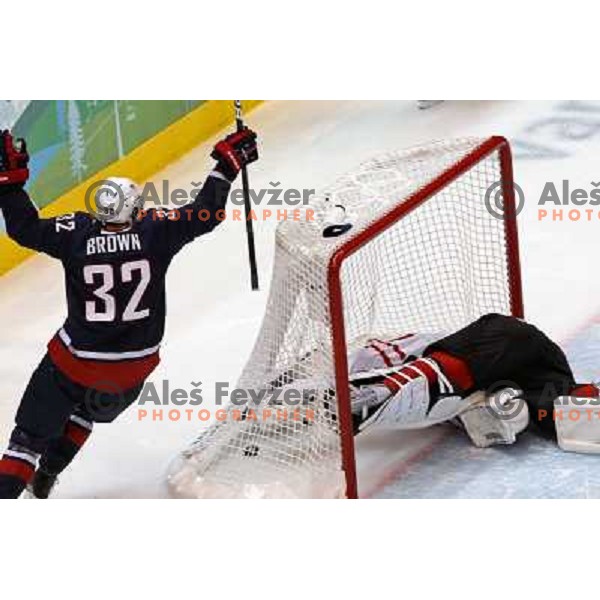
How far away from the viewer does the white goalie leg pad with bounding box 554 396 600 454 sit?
5570mm

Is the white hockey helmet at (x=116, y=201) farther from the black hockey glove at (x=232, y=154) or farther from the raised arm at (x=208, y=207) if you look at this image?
the black hockey glove at (x=232, y=154)

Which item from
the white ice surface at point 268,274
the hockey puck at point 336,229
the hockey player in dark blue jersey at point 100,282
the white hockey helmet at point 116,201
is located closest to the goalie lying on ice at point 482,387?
the white ice surface at point 268,274

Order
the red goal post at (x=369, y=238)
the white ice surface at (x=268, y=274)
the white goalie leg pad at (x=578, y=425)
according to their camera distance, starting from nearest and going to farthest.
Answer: the red goal post at (x=369, y=238), the white goalie leg pad at (x=578, y=425), the white ice surface at (x=268, y=274)

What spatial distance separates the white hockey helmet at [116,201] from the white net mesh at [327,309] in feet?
1.20

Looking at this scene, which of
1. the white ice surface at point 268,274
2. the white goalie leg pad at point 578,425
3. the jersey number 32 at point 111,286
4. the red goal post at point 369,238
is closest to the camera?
the red goal post at point 369,238

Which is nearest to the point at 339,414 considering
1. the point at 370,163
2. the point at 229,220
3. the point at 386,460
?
the point at 386,460

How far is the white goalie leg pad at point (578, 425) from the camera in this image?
5570 mm

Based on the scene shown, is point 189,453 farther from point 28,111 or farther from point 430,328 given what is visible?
point 28,111

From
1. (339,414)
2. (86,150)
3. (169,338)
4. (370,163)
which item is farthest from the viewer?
(86,150)

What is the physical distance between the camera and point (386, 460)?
5.64 m

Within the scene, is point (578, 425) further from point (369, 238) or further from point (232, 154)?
point (232, 154)

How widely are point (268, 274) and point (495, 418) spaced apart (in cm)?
107

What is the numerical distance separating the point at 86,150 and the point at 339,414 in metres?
1.63

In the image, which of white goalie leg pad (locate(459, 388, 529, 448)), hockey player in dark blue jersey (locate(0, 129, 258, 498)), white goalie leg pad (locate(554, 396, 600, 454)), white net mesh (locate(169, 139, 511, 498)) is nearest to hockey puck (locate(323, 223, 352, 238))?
white net mesh (locate(169, 139, 511, 498))
